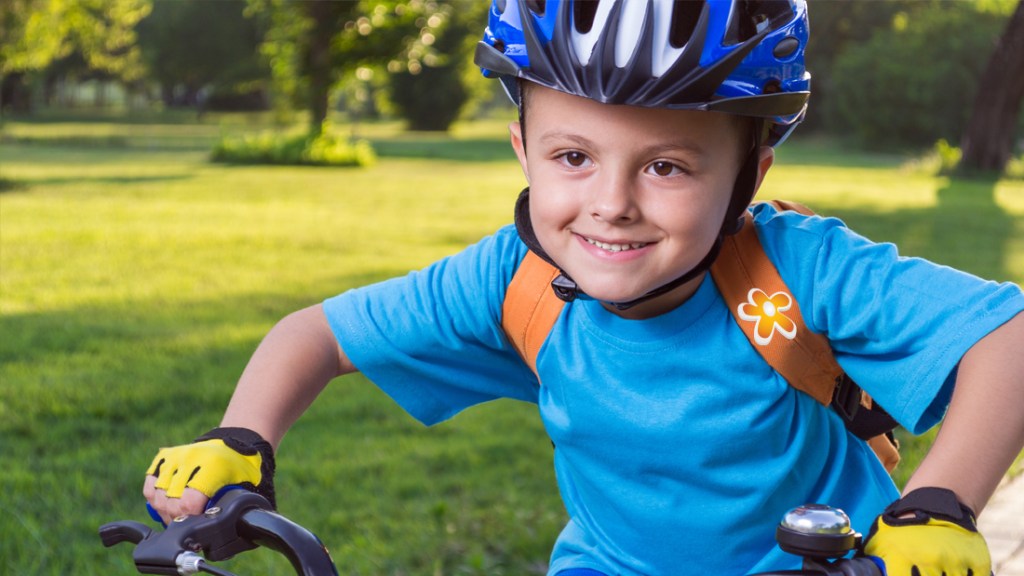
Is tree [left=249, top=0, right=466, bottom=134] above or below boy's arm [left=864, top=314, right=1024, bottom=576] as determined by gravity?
below

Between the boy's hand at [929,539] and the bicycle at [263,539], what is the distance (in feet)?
0.18

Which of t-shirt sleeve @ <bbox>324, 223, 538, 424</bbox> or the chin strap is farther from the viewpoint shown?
t-shirt sleeve @ <bbox>324, 223, 538, 424</bbox>

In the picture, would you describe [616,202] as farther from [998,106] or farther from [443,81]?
[443,81]

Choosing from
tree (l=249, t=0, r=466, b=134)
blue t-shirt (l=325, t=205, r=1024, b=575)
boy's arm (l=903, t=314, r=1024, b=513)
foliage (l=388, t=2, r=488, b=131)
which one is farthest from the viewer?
foliage (l=388, t=2, r=488, b=131)

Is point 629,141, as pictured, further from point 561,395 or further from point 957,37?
point 957,37

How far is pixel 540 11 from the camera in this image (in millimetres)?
2688

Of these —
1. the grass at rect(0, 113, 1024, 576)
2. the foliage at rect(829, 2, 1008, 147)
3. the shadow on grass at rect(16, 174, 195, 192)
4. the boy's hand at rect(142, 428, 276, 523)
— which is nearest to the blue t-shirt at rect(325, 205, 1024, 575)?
the boy's hand at rect(142, 428, 276, 523)

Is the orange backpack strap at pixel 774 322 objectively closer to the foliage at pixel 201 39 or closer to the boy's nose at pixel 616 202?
the boy's nose at pixel 616 202

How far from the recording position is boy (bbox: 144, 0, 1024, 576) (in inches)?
95.6

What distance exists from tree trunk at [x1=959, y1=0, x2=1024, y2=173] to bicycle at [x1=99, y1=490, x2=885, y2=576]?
26798 millimetres

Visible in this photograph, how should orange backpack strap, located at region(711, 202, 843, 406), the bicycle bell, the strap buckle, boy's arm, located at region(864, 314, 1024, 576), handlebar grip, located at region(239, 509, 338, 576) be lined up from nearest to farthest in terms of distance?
the bicycle bell, handlebar grip, located at region(239, 509, 338, 576), boy's arm, located at region(864, 314, 1024, 576), orange backpack strap, located at region(711, 202, 843, 406), the strap buckle

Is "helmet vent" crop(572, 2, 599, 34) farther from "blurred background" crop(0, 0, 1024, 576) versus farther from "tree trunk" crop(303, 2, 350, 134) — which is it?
"tree trunk" crop(303, 2, 350, 134)

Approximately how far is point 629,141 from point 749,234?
422mm

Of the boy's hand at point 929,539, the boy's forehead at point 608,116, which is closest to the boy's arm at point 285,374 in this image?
the boy's forehead at point 608,116
